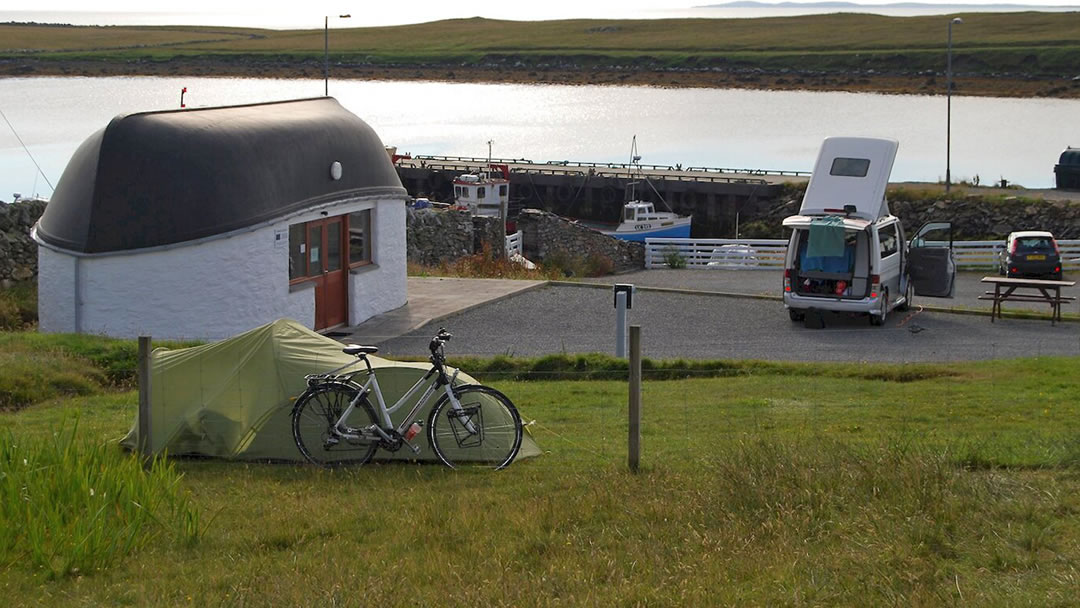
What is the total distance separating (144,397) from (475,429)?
2710 mm

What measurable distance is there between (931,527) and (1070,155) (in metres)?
51.5

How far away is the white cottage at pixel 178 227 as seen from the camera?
18.9m

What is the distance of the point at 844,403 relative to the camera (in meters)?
14.0

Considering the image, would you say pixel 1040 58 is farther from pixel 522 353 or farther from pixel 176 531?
pixel 176 531

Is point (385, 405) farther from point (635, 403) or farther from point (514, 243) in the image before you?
point (514, 243)

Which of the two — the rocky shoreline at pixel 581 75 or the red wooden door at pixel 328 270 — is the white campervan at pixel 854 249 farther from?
the rocky shoreline at pixel 581 75

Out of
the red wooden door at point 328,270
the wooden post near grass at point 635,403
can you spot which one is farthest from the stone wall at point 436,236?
the wooden post near grass at point 635,403

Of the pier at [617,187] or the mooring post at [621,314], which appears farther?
the pier at [617,187]

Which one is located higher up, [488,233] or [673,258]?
[488,233]

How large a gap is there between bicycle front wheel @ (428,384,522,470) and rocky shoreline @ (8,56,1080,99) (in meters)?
122

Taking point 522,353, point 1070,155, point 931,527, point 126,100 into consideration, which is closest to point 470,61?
point 126,100

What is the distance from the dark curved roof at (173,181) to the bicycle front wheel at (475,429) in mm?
9224

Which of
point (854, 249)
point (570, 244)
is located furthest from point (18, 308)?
point (570, 244)

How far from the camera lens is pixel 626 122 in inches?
4636
